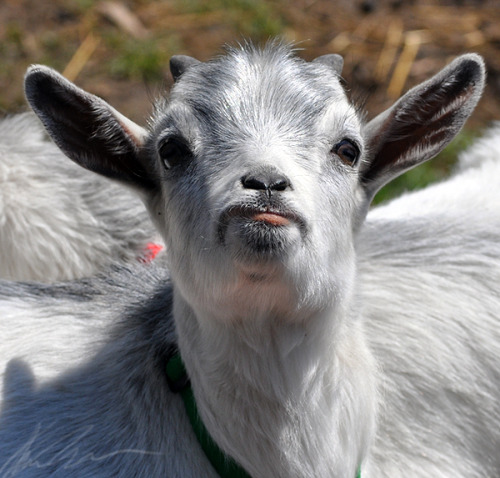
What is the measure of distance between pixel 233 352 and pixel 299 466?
1.40ft

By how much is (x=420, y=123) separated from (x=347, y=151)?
0.35 m

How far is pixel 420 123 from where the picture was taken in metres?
2.84

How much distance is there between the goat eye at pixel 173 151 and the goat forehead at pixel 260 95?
0.09 meters

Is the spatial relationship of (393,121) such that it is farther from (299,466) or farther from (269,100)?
(299,466)

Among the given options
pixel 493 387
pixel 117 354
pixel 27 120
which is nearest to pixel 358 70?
pixel 27 120

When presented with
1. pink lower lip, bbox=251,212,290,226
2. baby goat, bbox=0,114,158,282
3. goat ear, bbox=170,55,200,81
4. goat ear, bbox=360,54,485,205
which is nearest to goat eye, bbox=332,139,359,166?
goat ear, bbox=360,54,485,205

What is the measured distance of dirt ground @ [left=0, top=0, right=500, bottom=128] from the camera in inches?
237

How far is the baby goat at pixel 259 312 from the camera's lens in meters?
2.40

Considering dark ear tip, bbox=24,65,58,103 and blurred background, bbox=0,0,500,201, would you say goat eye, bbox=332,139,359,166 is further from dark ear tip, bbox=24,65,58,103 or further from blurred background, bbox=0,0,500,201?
blurred background, bbox=0,0,500,201

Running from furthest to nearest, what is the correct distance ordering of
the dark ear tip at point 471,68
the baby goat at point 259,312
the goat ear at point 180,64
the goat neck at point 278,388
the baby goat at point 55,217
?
the baby goat at point 55,217, the goat ear at point 180,64, the dark ear tip at point 471,68, the goat neck at point 278,388, the baby goat at point 259,312

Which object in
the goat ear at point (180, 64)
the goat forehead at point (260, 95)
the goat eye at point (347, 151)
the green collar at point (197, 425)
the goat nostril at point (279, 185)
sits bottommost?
the green collar at point (197, 425)

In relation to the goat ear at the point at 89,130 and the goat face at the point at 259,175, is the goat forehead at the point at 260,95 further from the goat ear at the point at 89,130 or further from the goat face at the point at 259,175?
the goat ear at the point at 89,130

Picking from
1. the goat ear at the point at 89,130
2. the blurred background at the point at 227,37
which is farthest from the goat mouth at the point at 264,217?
the blurred background at the point at 227,37

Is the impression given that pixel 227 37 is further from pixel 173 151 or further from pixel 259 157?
pixel 259 157
